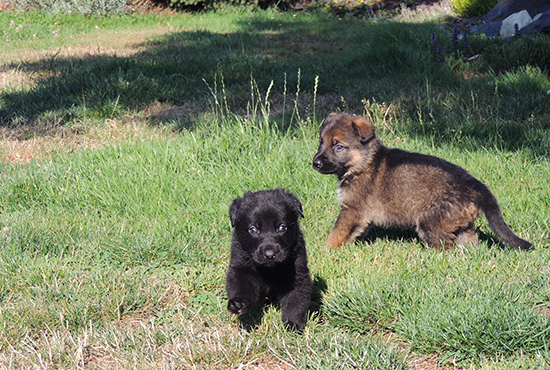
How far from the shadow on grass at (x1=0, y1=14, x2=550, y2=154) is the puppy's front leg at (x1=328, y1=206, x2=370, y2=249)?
1.95 m

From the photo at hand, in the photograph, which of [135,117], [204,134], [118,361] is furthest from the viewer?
[135,117]

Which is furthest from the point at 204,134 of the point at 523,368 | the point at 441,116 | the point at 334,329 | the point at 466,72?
the point at 466,72

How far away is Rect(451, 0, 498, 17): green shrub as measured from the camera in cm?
1338

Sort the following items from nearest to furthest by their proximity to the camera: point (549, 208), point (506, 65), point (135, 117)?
point (549, 208) < point (135, 117) < point (506, 65)

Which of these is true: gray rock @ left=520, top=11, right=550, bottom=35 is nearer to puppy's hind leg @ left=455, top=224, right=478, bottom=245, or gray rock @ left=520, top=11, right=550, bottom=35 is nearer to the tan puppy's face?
the tan puppy's face

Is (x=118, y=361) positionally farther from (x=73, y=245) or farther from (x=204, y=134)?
(x=204, y=134)

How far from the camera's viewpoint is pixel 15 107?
779 centimetres

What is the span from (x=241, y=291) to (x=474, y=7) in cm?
1274

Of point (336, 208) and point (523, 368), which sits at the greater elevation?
point (523, 368)

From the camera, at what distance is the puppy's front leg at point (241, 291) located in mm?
3000

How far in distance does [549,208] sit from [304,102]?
4.19 metres

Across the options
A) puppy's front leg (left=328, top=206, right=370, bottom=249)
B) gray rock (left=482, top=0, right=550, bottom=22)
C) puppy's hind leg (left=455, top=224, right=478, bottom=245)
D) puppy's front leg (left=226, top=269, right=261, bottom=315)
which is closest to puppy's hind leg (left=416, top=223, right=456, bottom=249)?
puppy's hind leg (left=455, top=224, right=478, bottom=245)

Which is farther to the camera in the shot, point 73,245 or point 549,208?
point 549,208

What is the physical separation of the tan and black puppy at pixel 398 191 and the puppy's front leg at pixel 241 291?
1.23m
